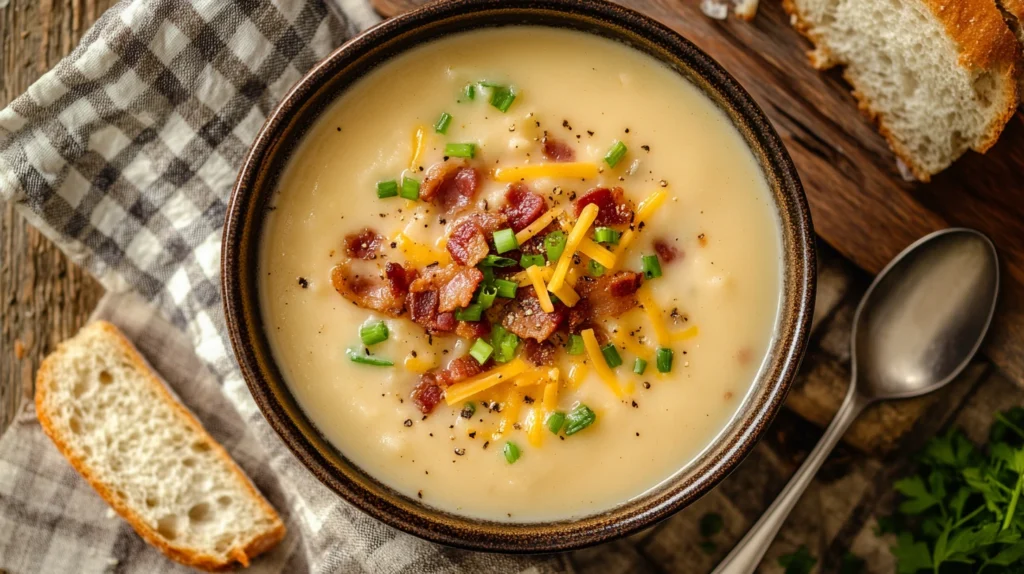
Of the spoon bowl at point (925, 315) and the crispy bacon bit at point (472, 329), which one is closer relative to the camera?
the crispy bacon bit at point (472, 329)

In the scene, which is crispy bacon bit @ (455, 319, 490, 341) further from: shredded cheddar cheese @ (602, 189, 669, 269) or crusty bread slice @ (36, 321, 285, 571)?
crusty bread slice @ (36, 321, 285, 571)

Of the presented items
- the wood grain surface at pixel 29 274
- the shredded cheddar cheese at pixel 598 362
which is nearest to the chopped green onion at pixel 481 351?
the shredded cheddar cheese at pixel 598 362

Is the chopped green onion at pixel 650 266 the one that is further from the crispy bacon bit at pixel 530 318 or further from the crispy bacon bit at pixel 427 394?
the crispy bacon bit at pixel 427 394

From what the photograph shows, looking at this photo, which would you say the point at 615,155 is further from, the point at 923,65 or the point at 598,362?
the point at 923,65

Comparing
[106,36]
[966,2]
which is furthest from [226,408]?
[966,2]

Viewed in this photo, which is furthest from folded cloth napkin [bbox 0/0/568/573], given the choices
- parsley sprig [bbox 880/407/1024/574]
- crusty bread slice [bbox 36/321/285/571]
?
parsley sprig [bbox 880/407/1024/574]

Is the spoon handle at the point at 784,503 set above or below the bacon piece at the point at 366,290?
below

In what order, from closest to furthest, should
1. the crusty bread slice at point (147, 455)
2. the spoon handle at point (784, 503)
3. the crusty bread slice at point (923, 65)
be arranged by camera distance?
the crusty bread slice at point (923, 65) → the spoon handle at point (784, 503) → the crusty bread slice at point (147, 455)

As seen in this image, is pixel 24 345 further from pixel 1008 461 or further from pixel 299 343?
pixel 1008 461

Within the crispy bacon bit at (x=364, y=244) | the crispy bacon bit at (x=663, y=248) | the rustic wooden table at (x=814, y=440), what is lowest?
the rustic wooden table at (x=814, y=440)
